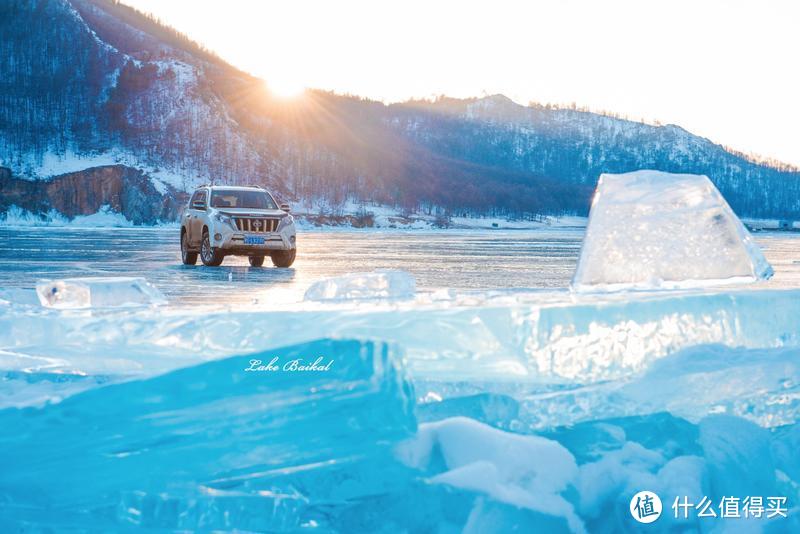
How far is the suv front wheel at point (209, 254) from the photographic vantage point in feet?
51.4

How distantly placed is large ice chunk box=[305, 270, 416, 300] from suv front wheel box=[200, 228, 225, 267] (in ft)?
36.2

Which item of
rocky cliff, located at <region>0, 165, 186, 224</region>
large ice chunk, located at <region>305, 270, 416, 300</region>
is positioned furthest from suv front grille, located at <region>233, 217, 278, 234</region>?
rocky cliff, located at <region>0, 165, 186, 224</region>

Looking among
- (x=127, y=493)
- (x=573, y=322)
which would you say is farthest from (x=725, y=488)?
(x=127, y=493)

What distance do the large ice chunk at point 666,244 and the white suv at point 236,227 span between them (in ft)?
36.4

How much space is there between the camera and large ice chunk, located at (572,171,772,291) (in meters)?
4.67

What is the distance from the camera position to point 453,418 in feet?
10.5

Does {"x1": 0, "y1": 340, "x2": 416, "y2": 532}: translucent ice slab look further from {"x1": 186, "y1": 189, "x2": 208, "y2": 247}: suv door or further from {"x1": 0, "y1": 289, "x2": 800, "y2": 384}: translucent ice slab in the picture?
{"x1": 186, "y1": 189, "x2": 208, "y2": 247}: suv door

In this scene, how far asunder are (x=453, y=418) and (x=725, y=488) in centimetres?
110

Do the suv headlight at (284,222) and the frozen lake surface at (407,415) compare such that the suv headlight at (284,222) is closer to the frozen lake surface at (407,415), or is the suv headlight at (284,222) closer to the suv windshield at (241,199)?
the suv windshield at (241,199)

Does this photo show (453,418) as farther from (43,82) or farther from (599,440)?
(43,82)

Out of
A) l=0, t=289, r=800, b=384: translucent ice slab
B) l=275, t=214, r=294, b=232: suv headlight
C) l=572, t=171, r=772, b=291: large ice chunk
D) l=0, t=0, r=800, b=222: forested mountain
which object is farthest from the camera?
l=0, t=0, r=800, b=222: forested mountain

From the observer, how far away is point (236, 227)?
15523 millimetres

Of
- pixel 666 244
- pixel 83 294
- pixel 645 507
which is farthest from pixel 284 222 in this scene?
pixel 645 507

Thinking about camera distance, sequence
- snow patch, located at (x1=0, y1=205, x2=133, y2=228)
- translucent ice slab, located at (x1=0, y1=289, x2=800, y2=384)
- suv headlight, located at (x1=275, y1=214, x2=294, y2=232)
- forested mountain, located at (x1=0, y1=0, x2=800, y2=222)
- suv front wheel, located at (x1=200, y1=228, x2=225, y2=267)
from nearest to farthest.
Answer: translucent ice slab, located at (x1=0, y1=289, x2=800, y2=384)
suv front wheel, located at (x1=200, y1=228, x2=225, y2=267)
suv headlight, located at (x1=275, y1=214, x2=294, y2=232)
snow patch, located at (x1=0, y1=205, x2=133, y2=228)
forested mountain, located at (x1=0, y1=0, x2=800, y2=222)
